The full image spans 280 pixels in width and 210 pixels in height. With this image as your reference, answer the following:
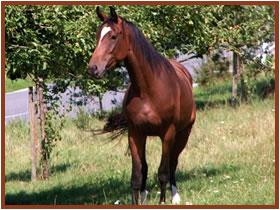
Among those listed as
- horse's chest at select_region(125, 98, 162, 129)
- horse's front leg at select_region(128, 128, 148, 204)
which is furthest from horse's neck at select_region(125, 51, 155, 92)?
horse's front leg at select_region(128, 128, 148, 204)

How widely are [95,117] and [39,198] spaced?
4.86 metres

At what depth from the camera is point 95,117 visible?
15.1 m

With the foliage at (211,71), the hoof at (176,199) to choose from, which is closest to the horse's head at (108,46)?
the hoof at (176,199)

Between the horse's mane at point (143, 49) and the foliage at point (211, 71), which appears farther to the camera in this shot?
the foliage at point (211, 71)

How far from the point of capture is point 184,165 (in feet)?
37.8

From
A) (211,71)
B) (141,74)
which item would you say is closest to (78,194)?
(141,74)

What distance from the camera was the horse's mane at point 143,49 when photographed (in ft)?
23.8

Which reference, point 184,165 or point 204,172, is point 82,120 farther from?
point 204,172

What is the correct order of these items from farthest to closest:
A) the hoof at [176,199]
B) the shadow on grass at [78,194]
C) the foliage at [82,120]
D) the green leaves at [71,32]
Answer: the foliage at [82,120] < the shadow on grass at [78,194] < the hoof at [176,199] < the green leaves at [71,32]

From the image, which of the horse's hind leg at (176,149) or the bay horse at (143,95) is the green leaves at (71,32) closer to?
the bay horse at (143,95)

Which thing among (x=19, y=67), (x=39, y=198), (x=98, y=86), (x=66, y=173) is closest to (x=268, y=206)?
(x=98, y=86)

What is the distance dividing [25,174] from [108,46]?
6533 millimetres

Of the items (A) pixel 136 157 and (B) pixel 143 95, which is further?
(A) pixel 136 157

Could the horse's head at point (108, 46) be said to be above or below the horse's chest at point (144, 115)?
above
